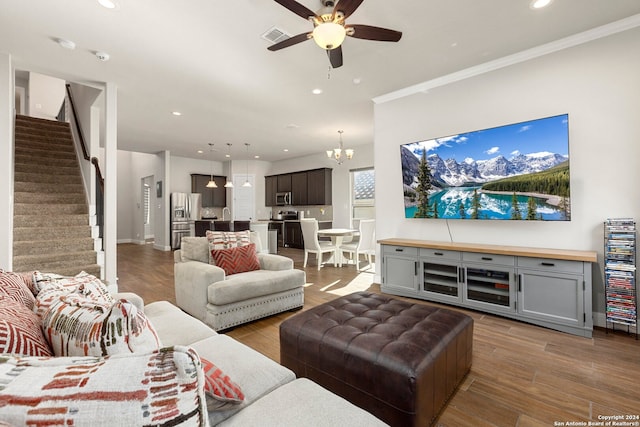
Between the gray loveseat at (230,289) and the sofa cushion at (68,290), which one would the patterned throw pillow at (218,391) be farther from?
the gray loveseat at (230,289)

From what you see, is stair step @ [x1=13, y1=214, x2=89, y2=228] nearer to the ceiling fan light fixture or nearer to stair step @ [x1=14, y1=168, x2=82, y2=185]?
stair step @ [x1=14, y1=168, x2=82, y2=185]

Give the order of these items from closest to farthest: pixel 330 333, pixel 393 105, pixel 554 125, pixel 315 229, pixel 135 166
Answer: pixel 330 333
pixel 554 125
pixel 393 105
pixel 315 229
pixel 135 166

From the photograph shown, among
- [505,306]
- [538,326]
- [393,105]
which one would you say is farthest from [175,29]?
[538,326]

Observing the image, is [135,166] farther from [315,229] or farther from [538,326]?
[538,326]

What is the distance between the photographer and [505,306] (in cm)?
302

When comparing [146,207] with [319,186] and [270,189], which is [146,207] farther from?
[319,186]

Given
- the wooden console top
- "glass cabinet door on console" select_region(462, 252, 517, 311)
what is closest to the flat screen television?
the wooden console top

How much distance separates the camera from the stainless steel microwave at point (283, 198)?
30.2ft

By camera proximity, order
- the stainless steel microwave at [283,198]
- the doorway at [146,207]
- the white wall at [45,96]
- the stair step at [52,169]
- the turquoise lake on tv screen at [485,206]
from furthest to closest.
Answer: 1. the doorway at [146,207]
2. the stainless steel microwave at [283,198]
3. the white wall at [45,96]
4. the stair step at [52,169]
5. the turquoise lake on tv screen at [485,206]

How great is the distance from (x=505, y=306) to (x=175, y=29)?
167 inches

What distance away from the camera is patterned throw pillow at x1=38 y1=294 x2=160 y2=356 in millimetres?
793

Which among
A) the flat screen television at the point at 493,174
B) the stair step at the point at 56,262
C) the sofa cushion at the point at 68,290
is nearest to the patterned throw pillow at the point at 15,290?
the sofa cushion at the point at 68,290

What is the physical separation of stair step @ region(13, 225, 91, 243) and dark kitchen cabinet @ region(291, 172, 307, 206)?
17.5 ft

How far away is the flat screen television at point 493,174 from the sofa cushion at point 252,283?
1.91m
